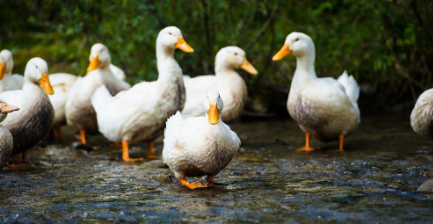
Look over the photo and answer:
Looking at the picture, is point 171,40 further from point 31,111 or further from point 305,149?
point 305,149

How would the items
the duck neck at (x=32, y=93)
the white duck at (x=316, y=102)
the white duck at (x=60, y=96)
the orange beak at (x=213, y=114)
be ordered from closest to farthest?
the orange beak at (x=213, y=114) < the duck neck at (x=32, y=93) < the white duck at (x=316, y=102) < the white duck at (x=60, y=96)

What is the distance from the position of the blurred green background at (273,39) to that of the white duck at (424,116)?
7.03 ft

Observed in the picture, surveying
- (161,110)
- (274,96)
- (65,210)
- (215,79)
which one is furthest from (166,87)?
(274,96)

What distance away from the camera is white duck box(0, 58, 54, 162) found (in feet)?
21.4

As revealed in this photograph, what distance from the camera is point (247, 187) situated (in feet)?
16.7

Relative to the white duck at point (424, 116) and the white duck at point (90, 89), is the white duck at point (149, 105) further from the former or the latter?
the white duck at point (424, 116)

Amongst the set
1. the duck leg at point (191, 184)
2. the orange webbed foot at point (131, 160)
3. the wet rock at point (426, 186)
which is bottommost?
the orange webbed foot at point (131, 160)

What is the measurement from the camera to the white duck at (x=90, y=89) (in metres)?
8.07

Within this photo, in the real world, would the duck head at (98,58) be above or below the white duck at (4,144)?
above

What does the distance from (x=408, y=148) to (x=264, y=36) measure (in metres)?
4.01

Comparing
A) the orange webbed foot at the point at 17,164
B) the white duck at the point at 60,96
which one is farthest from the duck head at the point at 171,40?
the white duck at the point at 60,96

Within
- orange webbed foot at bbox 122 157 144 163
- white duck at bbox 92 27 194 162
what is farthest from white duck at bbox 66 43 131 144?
orange webbed foot at bbox 122 157 144 163

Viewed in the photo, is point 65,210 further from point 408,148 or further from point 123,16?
point 123,16

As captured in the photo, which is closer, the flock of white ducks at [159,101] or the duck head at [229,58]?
the flock of white ducks at [159,101]
